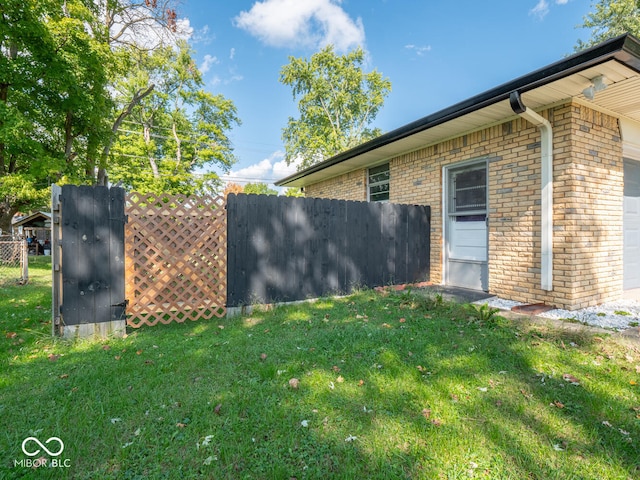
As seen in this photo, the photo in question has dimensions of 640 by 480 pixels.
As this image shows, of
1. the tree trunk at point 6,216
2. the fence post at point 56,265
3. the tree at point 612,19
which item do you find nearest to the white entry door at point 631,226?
the fence post at point 56,265

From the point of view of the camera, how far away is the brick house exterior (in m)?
4.07

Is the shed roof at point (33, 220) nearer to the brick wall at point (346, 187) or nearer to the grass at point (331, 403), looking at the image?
the brick wall at point (346, 187)

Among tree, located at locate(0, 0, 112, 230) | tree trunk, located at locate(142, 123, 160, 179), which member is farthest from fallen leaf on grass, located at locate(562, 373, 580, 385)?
tree trunk, located at locate(142, 123, 160, 179)

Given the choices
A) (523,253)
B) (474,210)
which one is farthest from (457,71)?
(523,253)

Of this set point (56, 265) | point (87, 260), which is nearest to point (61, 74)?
point (56, 265)

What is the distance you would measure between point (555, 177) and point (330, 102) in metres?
21.5

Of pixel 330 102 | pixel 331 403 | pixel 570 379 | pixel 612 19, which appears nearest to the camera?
pixel 331 403

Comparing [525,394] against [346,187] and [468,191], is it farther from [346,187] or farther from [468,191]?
[346,187]

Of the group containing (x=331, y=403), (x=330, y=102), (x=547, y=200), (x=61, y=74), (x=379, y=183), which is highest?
(x=330, y=102)

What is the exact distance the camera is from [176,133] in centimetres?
2270

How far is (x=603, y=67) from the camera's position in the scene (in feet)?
11.2

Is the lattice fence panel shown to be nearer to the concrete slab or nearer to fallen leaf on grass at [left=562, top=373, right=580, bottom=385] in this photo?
the concrete slab

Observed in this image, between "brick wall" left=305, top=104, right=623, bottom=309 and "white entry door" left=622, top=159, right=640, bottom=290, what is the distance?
45cm

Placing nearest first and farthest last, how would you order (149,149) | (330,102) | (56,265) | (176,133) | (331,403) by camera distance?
(331,403), (56,265), (149,149), (176,133), (330,102)
